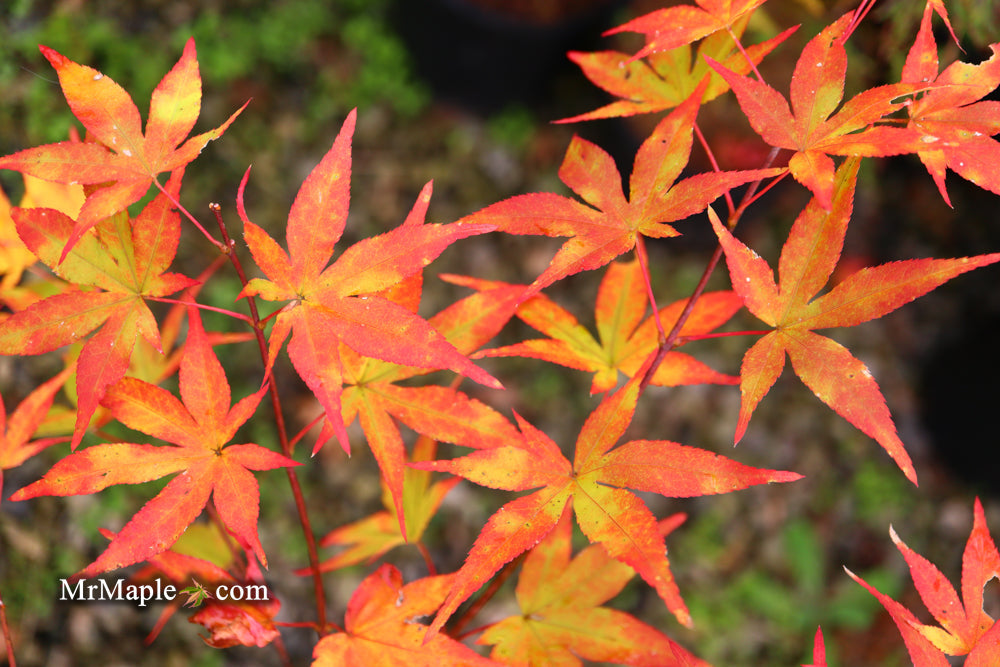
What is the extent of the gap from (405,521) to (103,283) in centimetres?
63

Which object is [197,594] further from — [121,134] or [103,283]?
[121,134]

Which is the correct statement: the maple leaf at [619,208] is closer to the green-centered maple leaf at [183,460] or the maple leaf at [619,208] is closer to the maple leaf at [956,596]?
the green-centered maple leaf at [183,460]

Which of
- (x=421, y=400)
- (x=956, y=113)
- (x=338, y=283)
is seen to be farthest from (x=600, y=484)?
(x=956, y=113)

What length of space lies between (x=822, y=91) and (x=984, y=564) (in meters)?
0.63

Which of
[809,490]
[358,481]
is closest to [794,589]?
[809,490]

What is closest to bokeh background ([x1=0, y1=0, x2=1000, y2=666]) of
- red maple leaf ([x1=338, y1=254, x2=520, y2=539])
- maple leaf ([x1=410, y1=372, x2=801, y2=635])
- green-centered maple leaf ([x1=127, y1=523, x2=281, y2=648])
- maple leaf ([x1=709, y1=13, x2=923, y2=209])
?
green-centered maple leaf ([x1=127, y1=523, x2=281, y2=648])

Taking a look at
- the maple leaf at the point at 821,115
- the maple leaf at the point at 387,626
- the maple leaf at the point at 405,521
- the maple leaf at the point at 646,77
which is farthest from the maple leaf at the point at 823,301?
the maple leaf at the point at 405,521

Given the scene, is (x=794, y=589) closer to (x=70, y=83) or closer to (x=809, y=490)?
(x=809, y=490)

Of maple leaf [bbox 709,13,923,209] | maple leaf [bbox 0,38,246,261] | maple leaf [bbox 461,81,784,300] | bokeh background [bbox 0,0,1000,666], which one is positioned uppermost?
maple leaf [bbox 0,38,246,261]

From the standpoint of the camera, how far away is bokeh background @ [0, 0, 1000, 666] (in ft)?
7.61

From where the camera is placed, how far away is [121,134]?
0.79m

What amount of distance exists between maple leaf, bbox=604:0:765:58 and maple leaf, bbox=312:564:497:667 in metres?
0.74

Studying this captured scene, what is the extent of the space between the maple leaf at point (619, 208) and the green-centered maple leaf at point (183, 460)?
367mm

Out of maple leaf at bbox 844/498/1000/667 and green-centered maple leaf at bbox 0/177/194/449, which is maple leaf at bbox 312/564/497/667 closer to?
green-centered maple leaf at bbox 0/177/194/449
